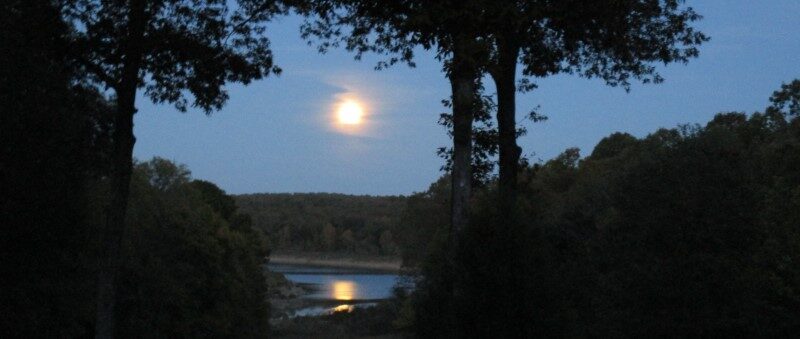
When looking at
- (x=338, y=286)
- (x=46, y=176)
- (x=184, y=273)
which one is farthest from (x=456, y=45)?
(x=338, y=286)

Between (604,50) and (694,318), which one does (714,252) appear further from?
(604,50)

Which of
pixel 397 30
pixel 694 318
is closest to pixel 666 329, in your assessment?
pixel 694 318

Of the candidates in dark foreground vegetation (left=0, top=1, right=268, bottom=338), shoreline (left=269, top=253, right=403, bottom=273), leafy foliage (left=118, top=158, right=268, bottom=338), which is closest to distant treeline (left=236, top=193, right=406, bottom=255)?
shoreline (left=269, top=253, right=403, bottom=273)

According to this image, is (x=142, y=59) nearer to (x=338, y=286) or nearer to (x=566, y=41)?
(x=566, y=41)

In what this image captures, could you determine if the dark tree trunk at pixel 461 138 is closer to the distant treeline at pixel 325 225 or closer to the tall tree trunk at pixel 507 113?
the tall tree trunk at pixel 507 113

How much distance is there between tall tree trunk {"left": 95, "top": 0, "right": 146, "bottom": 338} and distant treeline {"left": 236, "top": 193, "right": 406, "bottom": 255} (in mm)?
124937

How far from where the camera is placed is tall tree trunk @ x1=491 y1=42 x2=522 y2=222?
1905cm

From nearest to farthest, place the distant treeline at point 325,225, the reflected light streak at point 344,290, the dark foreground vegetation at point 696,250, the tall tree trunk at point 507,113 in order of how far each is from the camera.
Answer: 1. the tall tree trunk at point 507,113
2. the dark foreground vegetation at point 696,250
3. the reflected light streak at point 344,290
4. the distant treeline at point 325,225

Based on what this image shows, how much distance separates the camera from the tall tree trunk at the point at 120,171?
19109 millimetres

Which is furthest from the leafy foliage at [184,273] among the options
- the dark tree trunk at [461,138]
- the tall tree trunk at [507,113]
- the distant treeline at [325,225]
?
the distant treeline at [325,225]

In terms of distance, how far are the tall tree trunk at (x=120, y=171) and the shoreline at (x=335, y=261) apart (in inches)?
5345

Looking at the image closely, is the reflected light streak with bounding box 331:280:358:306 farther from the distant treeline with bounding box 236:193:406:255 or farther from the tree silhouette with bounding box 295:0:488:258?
the tree silhouette with bounding box 295:0:488:258

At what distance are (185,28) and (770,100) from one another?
33.6 meters

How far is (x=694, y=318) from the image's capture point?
2883 centimetres
